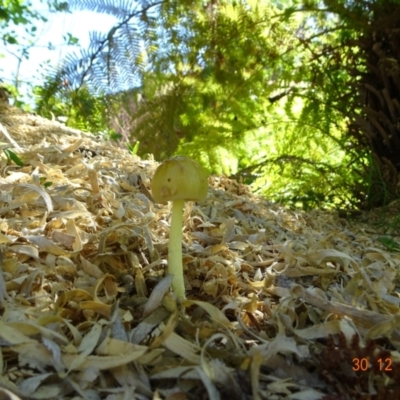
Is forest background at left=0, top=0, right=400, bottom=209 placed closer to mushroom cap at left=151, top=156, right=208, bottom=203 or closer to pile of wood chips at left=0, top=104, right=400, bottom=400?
pile of wood chips at left=0, top=104, right=400, bottom=400

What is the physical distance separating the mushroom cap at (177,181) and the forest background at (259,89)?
1.61 metres

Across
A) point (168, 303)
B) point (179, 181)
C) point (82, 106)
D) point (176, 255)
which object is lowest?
point (168, 303)

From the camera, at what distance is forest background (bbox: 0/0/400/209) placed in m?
2.74

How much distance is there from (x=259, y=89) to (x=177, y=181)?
211cm

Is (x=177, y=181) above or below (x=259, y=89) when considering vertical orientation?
below

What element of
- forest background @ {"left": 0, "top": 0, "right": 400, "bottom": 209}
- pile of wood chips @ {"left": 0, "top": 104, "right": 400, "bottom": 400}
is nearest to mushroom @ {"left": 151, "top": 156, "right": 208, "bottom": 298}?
pile of wood chips @ {"left": 0, "top": 104, "right": 400, "bottom": 400}

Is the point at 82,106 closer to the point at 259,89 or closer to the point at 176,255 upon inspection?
the point at 259,89

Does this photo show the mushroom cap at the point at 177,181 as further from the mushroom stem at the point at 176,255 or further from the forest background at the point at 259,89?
the forest background at the point at 259,89

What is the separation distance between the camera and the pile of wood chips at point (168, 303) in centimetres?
102

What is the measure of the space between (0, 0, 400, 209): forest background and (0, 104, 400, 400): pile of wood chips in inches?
30.6

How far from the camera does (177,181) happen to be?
121cm

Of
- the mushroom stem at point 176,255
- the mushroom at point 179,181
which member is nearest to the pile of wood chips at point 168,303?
the mushroom stem at point 176,255

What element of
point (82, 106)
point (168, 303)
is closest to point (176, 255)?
point (168, 303)

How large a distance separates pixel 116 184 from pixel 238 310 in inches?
38.3
